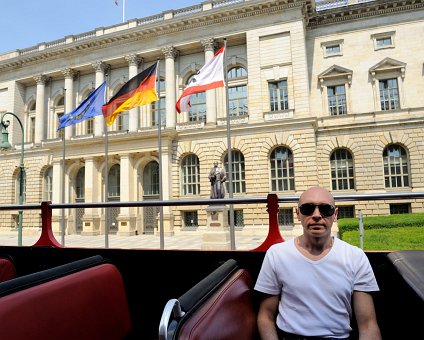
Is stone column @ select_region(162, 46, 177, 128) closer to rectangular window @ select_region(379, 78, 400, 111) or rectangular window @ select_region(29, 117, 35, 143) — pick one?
rectangular window @ select_region(29, 117, 35, 143)

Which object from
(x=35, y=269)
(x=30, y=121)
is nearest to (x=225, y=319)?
(x=35, y=269)

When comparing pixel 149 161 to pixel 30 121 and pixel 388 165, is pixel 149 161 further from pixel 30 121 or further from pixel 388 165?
pixel 388 165

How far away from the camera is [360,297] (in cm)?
219

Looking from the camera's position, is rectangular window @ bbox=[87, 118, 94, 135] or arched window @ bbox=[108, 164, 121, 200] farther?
rectangular window @ bbox=[87, 118, 94, 135]

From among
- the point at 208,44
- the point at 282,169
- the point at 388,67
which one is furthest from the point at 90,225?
the point at 388,67

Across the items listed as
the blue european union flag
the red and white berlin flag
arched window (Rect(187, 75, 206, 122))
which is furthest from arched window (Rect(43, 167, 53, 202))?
the red and white berlin flag

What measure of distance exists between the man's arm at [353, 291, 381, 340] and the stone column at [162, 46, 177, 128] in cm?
2617

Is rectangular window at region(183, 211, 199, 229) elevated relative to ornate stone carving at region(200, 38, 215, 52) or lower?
lower

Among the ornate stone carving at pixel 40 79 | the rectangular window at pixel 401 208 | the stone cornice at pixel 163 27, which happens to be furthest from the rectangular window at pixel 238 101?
the ornate stone carving at pixel 40 79

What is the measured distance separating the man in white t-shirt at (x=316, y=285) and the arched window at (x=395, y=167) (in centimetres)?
2482

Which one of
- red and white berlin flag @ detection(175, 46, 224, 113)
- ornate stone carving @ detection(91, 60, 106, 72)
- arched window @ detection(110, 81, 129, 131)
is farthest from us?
ornate stone carving @ detection(91, 60, 106, 72)

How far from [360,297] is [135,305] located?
236cm

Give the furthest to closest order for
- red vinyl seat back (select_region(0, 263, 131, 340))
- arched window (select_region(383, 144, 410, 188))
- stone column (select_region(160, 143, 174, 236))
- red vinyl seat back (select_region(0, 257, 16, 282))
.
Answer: stone column (select_region(160, 143, 174, 236))
arched window (select_region(383, 144, 410, 188))
red vinyl seat back (select_region(0, 257, 16, 282))
red vinyl seat back (select_region(0, 263, 131, 340))

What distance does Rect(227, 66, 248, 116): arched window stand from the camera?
26.8 meters
